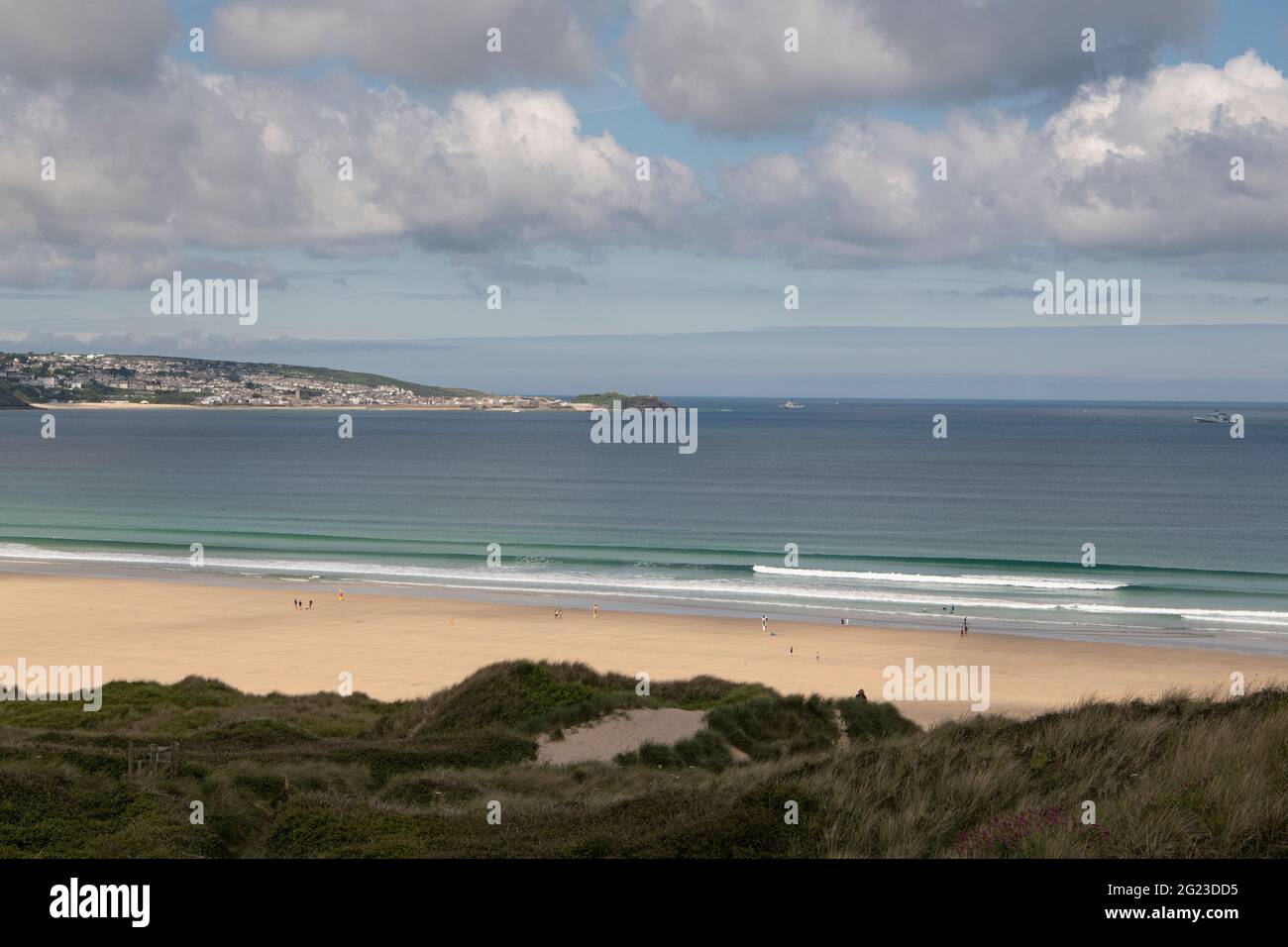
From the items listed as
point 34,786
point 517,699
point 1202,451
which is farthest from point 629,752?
point 1202,451

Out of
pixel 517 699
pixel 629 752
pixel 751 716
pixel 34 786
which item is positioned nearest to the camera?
pixel 34 786
